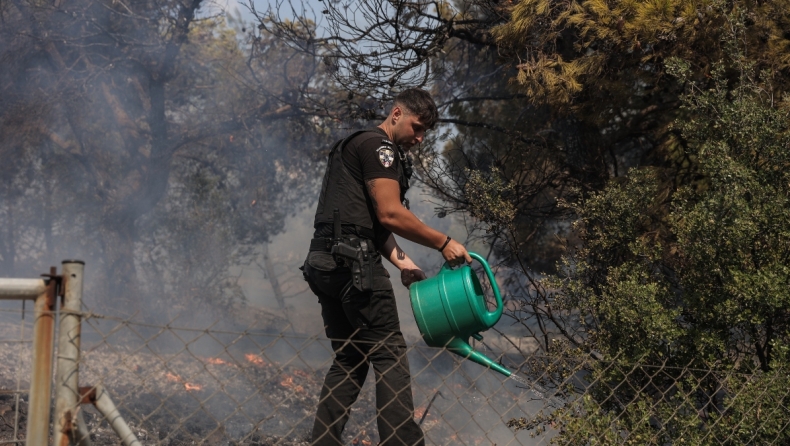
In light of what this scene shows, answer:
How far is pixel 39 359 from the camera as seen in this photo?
185 centimetres

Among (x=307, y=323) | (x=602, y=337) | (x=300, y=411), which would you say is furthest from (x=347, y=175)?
(x=307, y=323)

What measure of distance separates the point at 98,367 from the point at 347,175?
5.80 metres

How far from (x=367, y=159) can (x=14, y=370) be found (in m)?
5.46

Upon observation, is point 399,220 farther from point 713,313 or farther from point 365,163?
point 713,313

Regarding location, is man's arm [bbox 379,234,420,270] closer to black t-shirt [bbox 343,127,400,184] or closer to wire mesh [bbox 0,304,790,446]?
black t-shirt [bbox 343,127,400,184]

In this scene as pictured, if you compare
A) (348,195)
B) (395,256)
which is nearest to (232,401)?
(395,256)

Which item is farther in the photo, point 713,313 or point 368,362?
point 713,313

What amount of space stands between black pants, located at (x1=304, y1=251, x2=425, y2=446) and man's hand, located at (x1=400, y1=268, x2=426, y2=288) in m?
0.14

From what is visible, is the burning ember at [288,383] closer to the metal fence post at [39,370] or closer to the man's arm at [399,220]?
the man's arm at [399,220]

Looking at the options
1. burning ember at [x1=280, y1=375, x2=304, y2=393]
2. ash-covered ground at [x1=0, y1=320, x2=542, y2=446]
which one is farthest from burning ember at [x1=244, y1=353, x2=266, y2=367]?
Result: burning ember at [x1=280, y1=375, x2=304, y2=393]

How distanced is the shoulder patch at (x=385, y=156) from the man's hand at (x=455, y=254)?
1.45 feet

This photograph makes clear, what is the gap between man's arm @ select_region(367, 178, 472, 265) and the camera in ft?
9.87

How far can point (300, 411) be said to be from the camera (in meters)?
7.48

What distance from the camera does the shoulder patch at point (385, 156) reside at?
3.09m
